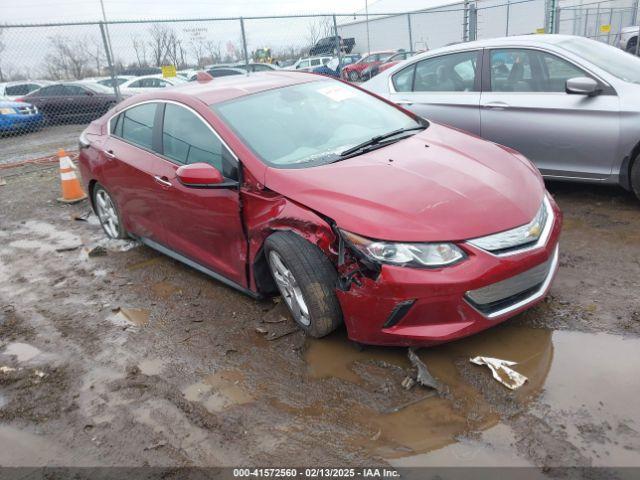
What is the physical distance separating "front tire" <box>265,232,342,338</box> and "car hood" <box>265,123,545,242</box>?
0.25 m

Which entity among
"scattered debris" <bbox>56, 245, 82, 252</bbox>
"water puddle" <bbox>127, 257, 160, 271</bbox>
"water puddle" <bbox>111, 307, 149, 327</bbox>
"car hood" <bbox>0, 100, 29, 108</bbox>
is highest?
"car hood" <bbox>0, 100, 29, 108</bbox>

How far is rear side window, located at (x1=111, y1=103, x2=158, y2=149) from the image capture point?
446 centimetres

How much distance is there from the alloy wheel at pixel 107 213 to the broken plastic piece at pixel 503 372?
3.82 m

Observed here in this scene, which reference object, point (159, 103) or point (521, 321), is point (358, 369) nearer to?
point (521, 321)

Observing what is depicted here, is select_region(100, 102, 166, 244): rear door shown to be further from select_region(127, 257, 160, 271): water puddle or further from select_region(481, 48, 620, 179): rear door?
select_region(481, 48, 620, 179): rear door

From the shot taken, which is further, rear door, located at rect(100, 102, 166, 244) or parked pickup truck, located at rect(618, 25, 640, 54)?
parked pickup truck, located at rect(618, 25, 640, 54)

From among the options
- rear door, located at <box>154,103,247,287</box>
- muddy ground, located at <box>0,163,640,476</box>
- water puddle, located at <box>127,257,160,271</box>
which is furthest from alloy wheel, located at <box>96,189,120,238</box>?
rear door, located at <box>154,103,247,287</box>

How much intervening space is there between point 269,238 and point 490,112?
10.8ft

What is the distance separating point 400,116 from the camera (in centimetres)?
437

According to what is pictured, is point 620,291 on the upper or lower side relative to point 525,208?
lower

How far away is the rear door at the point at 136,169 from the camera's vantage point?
4367 millimetres

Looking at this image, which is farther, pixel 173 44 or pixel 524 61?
pixel 173 44

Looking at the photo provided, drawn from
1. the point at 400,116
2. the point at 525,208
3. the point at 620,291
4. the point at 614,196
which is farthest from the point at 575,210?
the point at 525,208

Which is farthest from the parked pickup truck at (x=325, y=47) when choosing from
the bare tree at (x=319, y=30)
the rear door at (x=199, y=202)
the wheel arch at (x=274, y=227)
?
the wheel arch at (x=274, y=227)
